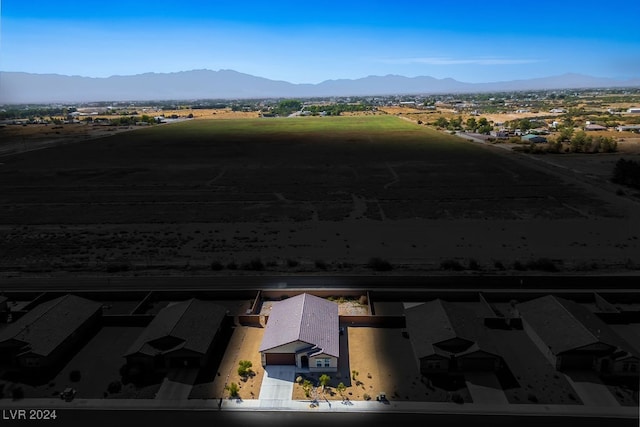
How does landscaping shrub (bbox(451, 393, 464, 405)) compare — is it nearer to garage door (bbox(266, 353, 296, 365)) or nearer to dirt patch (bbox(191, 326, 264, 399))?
garage door (bbox(266, 353, 296, 365))

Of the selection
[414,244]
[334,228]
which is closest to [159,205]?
[334,228]

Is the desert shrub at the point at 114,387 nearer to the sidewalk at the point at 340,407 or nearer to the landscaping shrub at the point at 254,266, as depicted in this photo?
the sidewalk at the point at 340,407

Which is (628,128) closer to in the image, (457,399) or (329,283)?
(329,283)

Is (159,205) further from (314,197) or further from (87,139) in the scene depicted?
(87,139)

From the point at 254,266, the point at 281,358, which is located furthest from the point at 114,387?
the point at 254,266

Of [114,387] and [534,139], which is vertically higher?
[534,139]

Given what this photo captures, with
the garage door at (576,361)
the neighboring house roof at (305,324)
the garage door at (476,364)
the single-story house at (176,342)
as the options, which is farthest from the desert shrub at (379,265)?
the garage door at (576,361)

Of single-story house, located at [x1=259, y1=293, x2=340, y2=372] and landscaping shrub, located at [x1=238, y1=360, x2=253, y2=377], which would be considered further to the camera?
single-story house, located at [x1=259, y1=293, x2=340, y2=372]

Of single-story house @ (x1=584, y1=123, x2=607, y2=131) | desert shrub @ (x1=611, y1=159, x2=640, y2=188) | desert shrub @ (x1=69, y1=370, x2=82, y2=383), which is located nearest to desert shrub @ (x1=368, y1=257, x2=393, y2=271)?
desert shrub @ (x1=69, y1=370, x2=82, y2=383)
